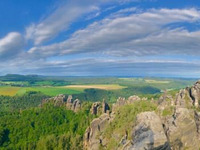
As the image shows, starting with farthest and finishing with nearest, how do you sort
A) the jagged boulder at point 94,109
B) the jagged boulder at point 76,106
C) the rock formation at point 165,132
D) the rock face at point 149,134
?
the jagged boulder at point 76,106 → the jagged boulder at point 94,109 → the rock formation at point 165,132 → the rock face at point 149,134

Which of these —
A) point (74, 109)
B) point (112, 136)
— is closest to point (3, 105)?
point (74, 109)

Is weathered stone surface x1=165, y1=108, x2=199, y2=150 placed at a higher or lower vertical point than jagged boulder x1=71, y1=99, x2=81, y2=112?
higher

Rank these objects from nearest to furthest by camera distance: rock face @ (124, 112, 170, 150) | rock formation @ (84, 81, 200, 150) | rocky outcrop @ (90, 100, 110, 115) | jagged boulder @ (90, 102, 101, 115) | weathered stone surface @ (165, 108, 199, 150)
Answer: rock face @ (124, 112, 170, 150)
rock formation @ (84, 81, 200, 150)
weathered stone surface @ (165, 108, 199, 150)
rocky outcrop @ (90, 100, 110, 115)
jagged boulder @ (90, 102, 101, 115)

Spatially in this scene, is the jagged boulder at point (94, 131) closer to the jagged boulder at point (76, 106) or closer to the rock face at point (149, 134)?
the jagged boulder at point (76, 106)

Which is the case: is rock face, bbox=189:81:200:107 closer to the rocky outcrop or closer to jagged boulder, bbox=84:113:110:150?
jagged boulder, bbox=84:113:110:150

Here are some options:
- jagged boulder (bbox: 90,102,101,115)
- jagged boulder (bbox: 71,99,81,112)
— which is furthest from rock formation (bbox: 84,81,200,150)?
jagged boulder (bbox: 71,99,81,112)

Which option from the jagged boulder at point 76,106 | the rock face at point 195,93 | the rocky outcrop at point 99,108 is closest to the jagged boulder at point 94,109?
the rocky outcrop at point 99,108

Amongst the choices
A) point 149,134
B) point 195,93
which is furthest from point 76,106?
point 149,134
